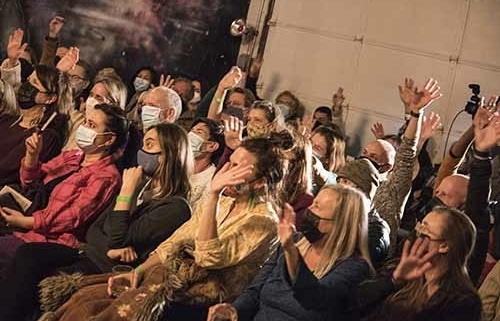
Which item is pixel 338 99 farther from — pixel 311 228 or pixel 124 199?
pixel 311 228

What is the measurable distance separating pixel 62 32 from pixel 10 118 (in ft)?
8.38

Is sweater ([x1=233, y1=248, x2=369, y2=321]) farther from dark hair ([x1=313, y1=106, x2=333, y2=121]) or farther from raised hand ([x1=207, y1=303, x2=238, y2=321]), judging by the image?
dark hair ([x1=313, y1=106, x2=333, y2=121])

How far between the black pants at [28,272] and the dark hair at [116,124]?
67 centimetres

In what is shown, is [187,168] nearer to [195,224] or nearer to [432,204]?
[195,224]

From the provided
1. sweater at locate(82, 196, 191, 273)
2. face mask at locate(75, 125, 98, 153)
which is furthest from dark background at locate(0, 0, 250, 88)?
sweater at locate(82, 196, 191, 273)

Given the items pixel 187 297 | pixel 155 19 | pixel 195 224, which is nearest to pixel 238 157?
pixel 195 224

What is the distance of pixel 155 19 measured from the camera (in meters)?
7.22

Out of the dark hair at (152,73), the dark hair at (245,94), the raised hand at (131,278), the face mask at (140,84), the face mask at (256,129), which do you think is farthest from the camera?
the dark hair at (152,73)

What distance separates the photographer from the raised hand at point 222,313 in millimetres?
3020

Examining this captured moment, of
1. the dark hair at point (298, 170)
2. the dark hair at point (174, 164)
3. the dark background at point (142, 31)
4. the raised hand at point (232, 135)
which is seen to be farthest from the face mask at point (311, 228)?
the dark background at point (142, 31)

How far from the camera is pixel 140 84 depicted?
6500mm

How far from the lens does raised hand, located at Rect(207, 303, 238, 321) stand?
9.91 feet

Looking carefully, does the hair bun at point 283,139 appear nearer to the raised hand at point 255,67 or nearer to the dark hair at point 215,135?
the dark hair at point 215,135

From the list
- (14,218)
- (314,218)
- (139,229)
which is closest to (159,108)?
(14,218)
